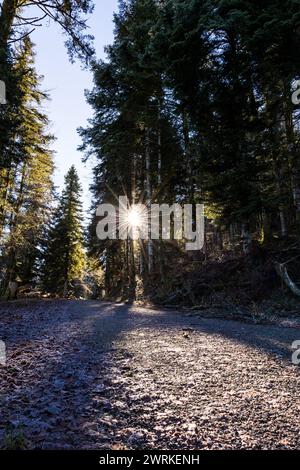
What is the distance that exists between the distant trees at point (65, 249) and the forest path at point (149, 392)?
83.1 ft

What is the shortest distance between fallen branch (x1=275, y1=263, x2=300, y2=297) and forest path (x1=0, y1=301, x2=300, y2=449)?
355 cm

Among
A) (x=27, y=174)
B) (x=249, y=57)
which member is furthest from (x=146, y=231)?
(x=249, y=57)

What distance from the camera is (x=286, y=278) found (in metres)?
10.9

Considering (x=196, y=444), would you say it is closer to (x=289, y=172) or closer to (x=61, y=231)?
(x=289, y=172)

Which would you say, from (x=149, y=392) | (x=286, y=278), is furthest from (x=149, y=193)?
(x=149, y=392)

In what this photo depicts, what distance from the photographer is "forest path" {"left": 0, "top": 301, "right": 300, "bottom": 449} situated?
115 inches

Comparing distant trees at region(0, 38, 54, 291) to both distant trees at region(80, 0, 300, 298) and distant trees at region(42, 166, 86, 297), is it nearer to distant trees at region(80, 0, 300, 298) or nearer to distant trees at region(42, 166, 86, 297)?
distant trees at region(80, 0, 300, 298)

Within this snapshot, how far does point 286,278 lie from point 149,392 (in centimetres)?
841

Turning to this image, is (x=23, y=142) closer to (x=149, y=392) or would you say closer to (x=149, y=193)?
(x=149, y=193)

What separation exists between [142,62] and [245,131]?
538 centimetres

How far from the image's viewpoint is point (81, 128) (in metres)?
20.2

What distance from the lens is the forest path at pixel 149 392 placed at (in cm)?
291

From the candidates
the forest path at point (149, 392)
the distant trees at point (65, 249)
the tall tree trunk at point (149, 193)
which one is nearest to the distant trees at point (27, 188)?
the tall tree trunk at point (149, 193)

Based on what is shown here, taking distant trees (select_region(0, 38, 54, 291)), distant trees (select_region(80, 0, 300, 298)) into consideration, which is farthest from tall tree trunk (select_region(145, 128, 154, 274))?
→ distant trees (select_region(0, 38, 54, 291))
